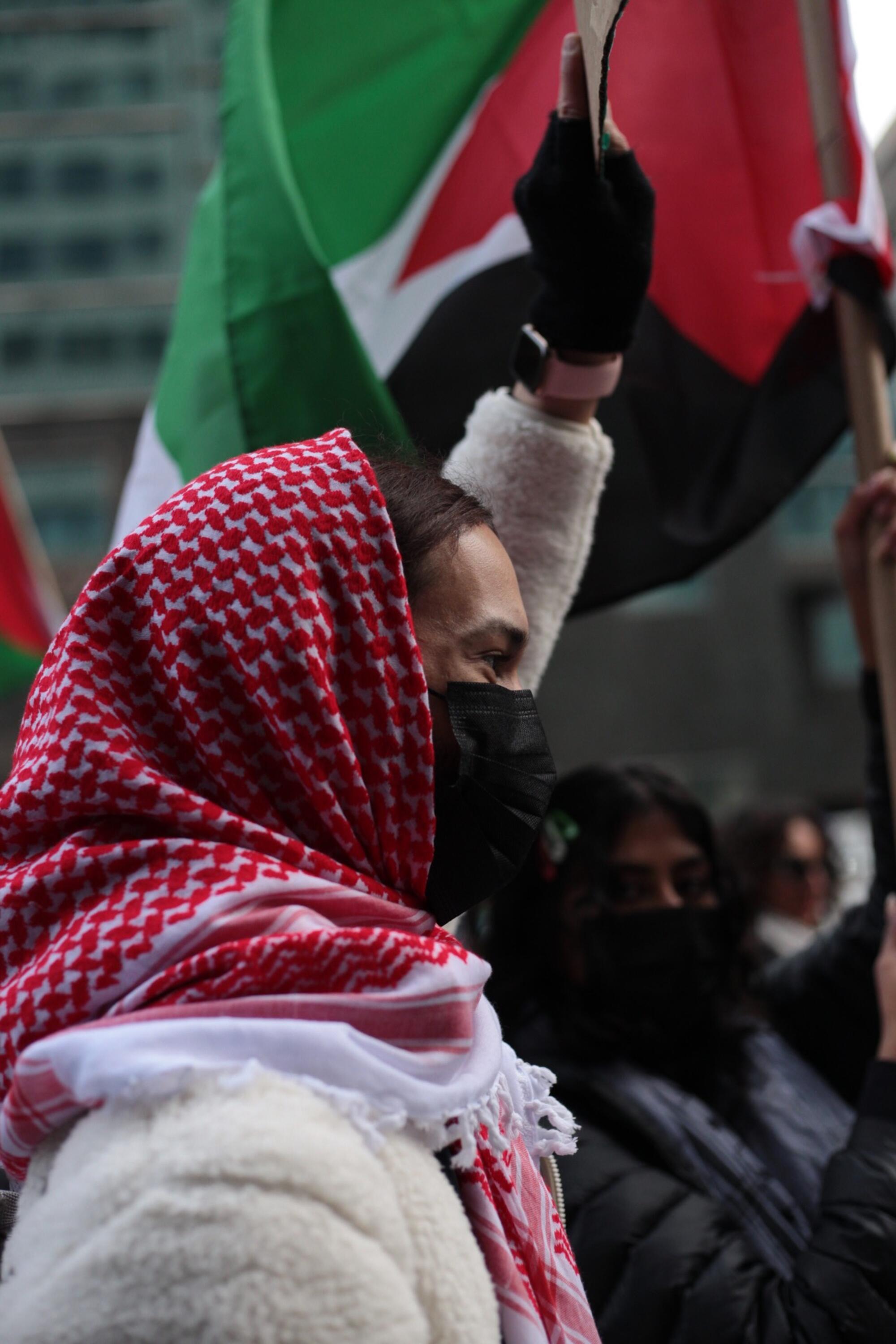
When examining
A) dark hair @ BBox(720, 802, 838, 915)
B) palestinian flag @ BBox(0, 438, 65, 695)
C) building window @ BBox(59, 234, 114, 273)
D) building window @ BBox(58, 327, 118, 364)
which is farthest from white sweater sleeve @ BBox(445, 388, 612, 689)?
building window @ BBox(59, 234, 114, 273)

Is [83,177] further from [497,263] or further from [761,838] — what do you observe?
[497,263]

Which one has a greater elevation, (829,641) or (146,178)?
(146,178)

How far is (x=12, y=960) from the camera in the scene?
1094mm

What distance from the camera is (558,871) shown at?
2357 millimetres

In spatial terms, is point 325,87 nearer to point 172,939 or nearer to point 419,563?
point 419,563

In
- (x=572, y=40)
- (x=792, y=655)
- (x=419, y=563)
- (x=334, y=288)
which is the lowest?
(x=792, y=655)

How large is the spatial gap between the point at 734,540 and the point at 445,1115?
4.97 feet

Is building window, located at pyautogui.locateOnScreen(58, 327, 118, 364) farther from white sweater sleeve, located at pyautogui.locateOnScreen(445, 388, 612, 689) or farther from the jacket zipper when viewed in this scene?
the jacket zipper

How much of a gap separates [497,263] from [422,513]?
1.30 metres

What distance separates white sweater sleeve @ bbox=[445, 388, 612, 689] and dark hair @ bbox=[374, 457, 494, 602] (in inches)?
18.3

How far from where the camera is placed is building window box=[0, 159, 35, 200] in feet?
66.1

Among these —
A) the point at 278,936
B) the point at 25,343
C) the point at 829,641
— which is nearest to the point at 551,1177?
the point at 278,936

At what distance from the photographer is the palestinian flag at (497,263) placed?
233 centimetres

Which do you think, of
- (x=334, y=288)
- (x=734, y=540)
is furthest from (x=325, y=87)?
(x=734, y=540)
